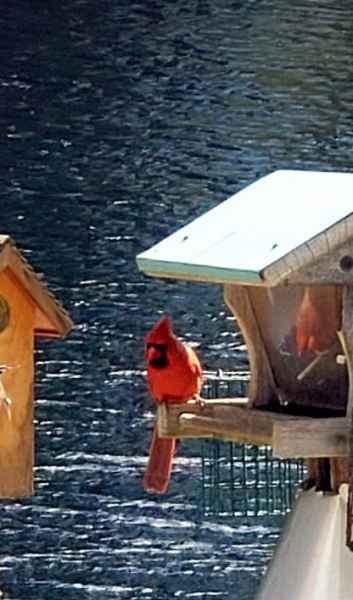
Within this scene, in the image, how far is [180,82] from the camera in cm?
209

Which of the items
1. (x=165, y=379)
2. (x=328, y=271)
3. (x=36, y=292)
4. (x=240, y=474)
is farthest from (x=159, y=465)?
(x=240, y=474)

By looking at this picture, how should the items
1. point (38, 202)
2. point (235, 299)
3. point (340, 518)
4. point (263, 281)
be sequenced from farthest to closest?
A: point (38, 202) → point (235, 299) → point (340, 518) → point (263, 281)

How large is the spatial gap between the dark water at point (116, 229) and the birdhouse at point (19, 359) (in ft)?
2.16

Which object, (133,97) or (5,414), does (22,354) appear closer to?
(5,414)

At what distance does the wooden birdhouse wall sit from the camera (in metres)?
1.36

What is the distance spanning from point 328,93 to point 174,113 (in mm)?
228

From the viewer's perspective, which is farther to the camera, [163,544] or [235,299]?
[163,544]

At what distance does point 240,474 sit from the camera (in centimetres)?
203

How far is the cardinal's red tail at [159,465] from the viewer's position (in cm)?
144

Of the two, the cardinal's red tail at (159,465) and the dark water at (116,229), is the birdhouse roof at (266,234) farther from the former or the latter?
the dark water at (116,229)

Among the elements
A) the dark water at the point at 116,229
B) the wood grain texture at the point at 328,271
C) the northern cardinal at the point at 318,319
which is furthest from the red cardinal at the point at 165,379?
the dark water at the point at 116,229

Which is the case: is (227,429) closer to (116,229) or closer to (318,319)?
(318,319)

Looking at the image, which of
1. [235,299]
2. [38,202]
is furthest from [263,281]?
[38,202]

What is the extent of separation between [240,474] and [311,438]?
0.81 meters
